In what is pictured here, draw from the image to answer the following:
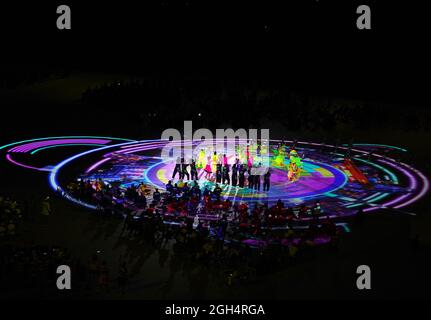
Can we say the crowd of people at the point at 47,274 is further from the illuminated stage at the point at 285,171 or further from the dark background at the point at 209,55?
the dark background at the point at 209,55

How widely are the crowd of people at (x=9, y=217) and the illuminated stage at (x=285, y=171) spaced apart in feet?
9.26

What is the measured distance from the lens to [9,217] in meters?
18.2

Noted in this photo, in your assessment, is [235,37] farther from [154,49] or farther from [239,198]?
[239,198]

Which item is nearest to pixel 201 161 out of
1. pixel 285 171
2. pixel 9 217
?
pixel 285 171

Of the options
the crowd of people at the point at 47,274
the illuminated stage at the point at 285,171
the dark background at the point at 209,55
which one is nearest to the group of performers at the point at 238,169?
the illuminated stage at the point at 285,171

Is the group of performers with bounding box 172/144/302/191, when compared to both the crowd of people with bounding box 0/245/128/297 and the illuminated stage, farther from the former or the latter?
the crowd of people with bounding box 0/245/128/297

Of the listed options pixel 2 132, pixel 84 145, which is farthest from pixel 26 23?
pixel 84 145

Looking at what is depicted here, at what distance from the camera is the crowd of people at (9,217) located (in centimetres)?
1755

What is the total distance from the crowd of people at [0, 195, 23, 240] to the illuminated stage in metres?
2.82

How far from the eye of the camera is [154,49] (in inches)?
1754

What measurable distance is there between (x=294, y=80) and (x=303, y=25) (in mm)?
4157

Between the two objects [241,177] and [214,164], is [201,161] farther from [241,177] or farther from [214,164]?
[241,177]

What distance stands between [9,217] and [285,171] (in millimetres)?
12691

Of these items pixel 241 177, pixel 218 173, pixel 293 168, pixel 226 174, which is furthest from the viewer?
pixel 293 168
